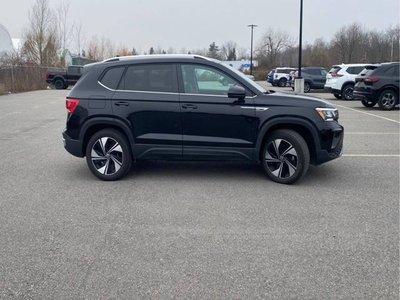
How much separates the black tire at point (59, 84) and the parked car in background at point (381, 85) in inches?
990

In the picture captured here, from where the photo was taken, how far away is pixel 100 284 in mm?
3248

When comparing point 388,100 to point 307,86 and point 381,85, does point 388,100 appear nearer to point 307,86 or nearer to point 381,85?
point 381,85

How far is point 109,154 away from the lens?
6.19 m

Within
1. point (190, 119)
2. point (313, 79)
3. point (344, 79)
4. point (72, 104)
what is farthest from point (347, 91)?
point (72, 104)

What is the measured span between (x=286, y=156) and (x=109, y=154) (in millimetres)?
2688

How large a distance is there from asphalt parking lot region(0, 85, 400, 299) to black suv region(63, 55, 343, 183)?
42 centimetres

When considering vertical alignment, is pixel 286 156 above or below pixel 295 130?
below

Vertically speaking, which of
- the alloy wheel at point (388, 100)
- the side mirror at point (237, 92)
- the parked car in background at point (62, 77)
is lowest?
the alloy wheel at point (388, 100)

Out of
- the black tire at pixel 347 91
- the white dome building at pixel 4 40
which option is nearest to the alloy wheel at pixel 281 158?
the black tire at pixel 347 91

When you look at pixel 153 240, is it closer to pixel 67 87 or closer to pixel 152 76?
pixel 152 76

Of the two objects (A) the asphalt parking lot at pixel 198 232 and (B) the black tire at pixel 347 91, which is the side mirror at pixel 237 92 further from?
(B) the black tire at pixel 347 91

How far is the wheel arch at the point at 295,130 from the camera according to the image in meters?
5.88

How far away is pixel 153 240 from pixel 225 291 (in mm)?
1145

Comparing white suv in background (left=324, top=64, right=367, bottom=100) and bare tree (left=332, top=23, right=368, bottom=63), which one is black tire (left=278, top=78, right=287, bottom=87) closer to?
white suv in background (left=324, top=64, right=367, bottom=100)
